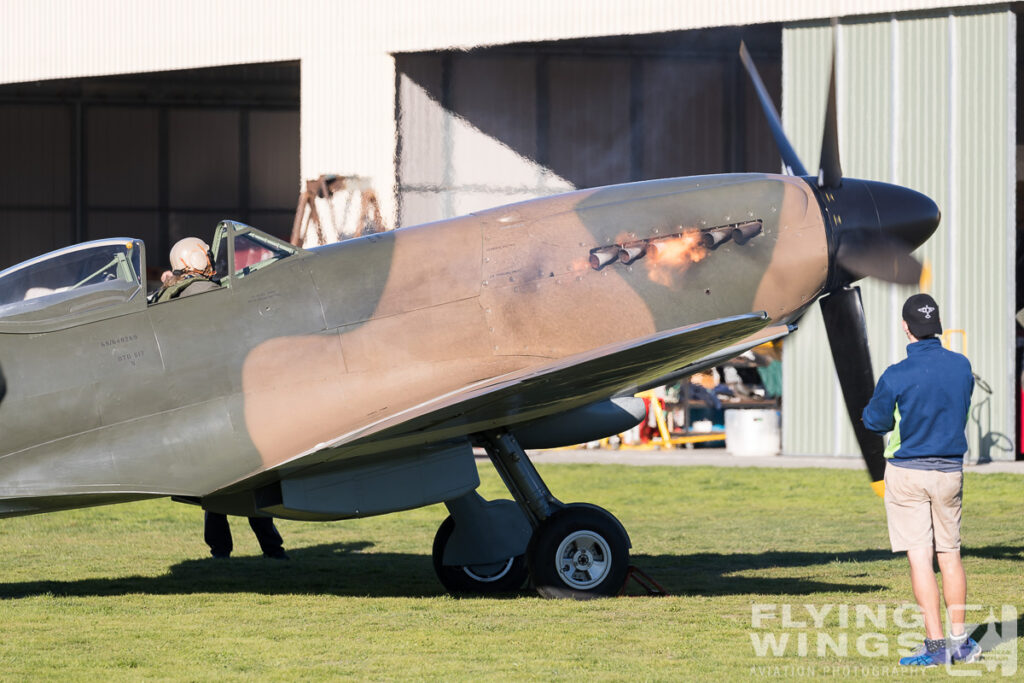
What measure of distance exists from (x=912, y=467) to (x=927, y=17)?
15.6 m

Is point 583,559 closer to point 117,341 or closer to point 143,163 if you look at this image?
point 117,341

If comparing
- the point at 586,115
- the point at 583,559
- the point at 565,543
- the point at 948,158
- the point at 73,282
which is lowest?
the point at 583,559

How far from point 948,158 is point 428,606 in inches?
572

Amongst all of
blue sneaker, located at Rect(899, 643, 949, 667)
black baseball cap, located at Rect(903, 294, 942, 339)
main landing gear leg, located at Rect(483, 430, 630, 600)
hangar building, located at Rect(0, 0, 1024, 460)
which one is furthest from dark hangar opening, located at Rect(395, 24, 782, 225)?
blue sneaker, located at Rect(899, 643, 949, 667)

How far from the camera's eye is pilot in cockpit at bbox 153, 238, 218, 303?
845 cm

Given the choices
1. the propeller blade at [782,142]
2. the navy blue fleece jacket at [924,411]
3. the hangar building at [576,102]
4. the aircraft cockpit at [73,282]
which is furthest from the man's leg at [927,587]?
the hangar building at [576,102]

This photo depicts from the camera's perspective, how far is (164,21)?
85.5 feet

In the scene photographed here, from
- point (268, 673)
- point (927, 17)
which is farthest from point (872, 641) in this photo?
point (927, 17)

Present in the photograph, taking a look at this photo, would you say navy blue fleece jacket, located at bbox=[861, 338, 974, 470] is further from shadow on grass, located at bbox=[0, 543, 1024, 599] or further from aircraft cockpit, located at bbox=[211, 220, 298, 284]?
aircraft cockpit, located at bbox=[211, 220, 298, 284]

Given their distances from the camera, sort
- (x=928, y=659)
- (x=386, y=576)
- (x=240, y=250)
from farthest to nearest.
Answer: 1. (x=386, y=576)
2. (x=240, y=250)
3. (x=928, y=659)

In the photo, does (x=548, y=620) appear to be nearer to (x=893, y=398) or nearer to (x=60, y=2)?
(x=893, y=398)

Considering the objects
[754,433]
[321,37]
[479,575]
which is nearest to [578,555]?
[479,575]

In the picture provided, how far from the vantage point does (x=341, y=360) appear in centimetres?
836
